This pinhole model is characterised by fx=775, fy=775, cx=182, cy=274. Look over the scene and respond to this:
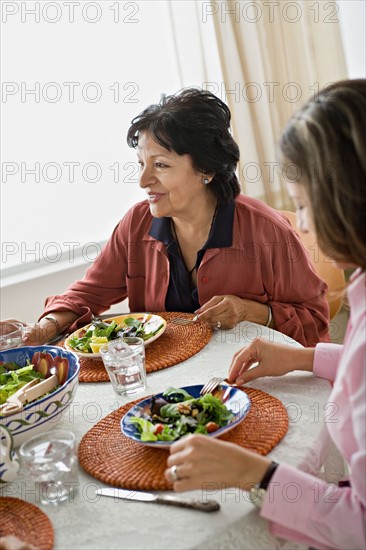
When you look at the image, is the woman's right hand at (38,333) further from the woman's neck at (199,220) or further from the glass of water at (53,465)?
the glass of water at (53,465)

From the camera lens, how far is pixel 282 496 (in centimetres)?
118

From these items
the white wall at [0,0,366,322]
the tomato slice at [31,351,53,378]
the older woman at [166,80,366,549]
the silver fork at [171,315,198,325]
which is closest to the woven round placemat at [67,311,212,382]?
the silver fork at [171,315,198,325]

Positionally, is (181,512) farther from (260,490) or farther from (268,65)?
(268,65)

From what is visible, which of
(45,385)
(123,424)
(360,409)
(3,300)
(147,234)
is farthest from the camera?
(3,300)

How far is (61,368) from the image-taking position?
167cm

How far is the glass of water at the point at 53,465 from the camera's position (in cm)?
131

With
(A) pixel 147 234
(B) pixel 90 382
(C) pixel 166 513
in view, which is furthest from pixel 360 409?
(A) pixel 147 234

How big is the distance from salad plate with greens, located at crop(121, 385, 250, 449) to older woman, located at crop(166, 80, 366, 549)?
15 cm

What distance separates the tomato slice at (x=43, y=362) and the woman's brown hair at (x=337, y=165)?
755 millimetres

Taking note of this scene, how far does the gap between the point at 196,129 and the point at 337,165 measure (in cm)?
120

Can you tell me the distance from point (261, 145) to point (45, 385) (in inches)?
96.2

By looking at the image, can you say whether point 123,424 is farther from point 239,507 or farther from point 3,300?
point 3,300

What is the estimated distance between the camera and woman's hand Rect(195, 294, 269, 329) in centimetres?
206

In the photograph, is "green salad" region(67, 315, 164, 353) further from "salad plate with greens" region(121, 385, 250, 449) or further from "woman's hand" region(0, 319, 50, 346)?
"salad plate with greens" region(121, 385, 250, 449)
